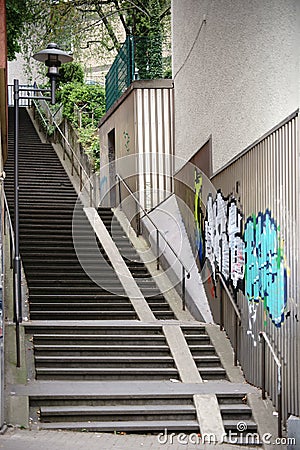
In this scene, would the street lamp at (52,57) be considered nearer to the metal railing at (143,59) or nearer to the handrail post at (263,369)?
the handrail post at (263,369)

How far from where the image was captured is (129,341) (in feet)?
40.1

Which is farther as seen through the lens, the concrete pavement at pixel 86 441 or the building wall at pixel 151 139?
the building wall at pixel 151 139

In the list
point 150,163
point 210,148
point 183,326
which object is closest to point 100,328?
point 183,326

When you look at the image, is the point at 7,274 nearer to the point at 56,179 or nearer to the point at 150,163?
the point at 150,163

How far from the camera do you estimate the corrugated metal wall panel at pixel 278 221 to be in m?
8.70

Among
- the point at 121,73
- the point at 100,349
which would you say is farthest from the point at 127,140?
the point at 100,349

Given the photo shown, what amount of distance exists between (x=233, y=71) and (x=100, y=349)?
17.1ft

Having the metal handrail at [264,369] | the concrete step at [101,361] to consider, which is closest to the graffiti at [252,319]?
the metal handrail at [264,369]

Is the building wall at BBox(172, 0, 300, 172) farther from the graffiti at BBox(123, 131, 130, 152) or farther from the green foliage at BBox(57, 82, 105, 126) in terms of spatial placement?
the green foliage at BBox(57, 82, 105, 126)

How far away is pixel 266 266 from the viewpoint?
995 centimetres

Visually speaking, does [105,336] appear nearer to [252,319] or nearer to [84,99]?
[252,319]

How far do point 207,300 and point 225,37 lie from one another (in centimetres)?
476

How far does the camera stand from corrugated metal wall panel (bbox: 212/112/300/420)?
870cm

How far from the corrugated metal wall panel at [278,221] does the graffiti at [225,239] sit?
41 centimetres
